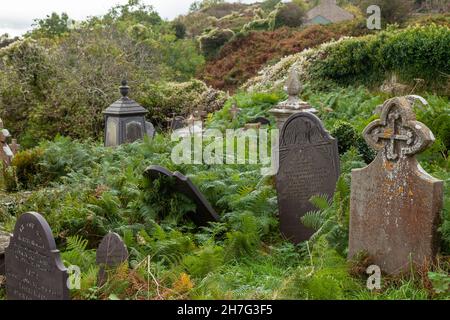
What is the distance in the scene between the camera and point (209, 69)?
33750mm

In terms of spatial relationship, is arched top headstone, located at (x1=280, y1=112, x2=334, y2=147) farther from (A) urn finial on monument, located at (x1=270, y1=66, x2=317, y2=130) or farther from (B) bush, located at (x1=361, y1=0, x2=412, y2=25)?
(B) bush, located at (x1=361, y1=0, x2=412, y2=25)

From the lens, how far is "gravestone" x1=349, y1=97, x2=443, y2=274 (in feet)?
16.6

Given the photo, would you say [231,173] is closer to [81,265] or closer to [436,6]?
[81,265]

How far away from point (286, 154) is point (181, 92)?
46.9ft

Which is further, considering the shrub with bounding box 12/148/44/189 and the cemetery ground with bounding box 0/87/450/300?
the shrub with bounding box 12/148/44/189

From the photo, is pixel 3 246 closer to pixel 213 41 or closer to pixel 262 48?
pixel 262 48

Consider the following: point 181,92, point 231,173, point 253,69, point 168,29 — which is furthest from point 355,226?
point 168,29

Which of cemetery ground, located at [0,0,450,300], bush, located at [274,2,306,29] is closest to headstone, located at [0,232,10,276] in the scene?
cemetery ground, located at [0,0,450,300]

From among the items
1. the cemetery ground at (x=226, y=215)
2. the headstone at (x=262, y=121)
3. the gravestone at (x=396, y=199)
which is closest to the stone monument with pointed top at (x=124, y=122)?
the cemetery ground at (x=226, y=215)

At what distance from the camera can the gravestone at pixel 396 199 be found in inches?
199

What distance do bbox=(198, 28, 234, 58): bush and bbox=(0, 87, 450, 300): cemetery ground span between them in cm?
2764

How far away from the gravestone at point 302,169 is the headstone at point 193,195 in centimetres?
91

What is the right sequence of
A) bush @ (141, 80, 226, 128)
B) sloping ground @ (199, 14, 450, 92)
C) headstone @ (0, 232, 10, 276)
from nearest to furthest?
headstone @ (0, 232, 10, 276)
bush @ (141, 80, 226, 128)
sloping ground @ (199, 14, 450, 92)
